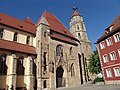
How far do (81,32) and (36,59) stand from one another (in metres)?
23.8

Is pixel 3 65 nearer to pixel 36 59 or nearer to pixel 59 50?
pixel 36 59

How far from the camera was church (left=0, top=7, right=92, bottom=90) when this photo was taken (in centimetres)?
1977

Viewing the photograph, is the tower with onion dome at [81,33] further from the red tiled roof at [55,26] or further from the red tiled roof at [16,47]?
the red tiled roof at [16,47]

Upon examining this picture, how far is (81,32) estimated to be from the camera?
4284 centimetres

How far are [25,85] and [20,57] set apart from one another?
4.81m

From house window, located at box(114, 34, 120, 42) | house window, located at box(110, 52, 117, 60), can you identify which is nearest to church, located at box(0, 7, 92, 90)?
house window, located at box(110, 52, 117, 60)

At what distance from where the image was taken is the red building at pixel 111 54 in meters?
20.6

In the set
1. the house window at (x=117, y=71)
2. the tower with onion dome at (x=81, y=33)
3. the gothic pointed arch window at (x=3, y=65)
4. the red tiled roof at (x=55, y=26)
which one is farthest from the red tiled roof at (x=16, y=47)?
the tower with onion dome at (x=81, y=33)

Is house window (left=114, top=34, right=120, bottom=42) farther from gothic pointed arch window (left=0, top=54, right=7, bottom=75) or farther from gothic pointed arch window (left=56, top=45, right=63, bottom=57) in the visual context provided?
gothic pointed arch window (left=0, top=54, right=7, bottom=75)

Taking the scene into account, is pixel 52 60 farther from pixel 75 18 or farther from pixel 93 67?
pixel 75 18

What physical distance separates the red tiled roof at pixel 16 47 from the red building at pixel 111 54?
13556 mm

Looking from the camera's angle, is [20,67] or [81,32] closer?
[20,67]

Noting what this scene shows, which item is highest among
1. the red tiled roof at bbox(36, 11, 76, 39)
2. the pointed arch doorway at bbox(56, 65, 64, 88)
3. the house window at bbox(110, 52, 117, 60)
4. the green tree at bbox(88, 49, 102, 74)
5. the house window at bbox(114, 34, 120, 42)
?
the red tiled roof at bbox(36, 11, 76, 39)

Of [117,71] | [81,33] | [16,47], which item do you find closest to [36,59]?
[16,47]
